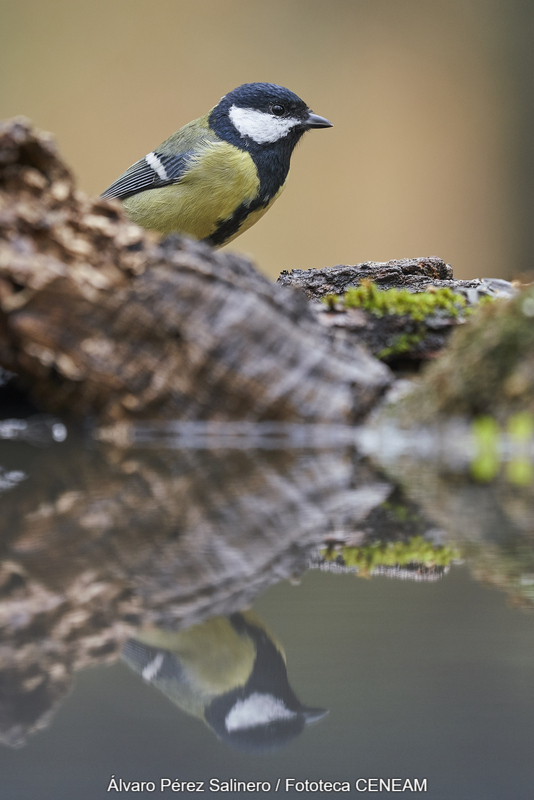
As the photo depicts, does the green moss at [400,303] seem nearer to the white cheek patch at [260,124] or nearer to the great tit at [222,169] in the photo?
the great tit at [222,169]

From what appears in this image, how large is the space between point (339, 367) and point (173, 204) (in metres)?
0.80

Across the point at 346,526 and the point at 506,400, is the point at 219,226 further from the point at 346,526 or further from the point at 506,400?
the point at 346,526

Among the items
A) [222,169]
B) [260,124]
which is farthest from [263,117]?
[222,169]

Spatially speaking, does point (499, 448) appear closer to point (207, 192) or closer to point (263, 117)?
point (207, 192)

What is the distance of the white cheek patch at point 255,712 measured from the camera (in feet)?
0.97

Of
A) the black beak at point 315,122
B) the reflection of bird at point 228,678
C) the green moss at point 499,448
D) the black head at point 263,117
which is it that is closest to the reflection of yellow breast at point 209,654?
the reflection of bird at point 228,678

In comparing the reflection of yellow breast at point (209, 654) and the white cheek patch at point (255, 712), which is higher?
the reflection of yellow breast at point (209, 654)

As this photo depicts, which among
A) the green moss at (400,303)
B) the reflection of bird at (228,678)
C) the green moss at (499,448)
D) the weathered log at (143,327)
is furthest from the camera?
the green moss at (400,303)

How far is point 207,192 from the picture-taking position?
1.33 m

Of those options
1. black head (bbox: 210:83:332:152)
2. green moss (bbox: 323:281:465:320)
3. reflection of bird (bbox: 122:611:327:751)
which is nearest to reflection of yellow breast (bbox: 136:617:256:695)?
reflection of bird (bbox: 122:611:327:751)

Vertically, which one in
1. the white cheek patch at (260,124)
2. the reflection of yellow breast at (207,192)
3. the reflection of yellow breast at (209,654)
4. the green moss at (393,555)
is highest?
the white cheek patch at (260,124)

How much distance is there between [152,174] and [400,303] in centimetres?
77

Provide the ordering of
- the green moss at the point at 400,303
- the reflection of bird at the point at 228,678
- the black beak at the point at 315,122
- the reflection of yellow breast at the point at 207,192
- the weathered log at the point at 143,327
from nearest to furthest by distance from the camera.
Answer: the reflection of bird at the point at 228,678
the weathered log at the point at 143,327
the green moss at the point at 400,303
the reflection of yellow breast at the point at 207,192
the black beak at the point at 315,122

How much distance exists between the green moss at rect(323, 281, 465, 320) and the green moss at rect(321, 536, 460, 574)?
0.46 meters
